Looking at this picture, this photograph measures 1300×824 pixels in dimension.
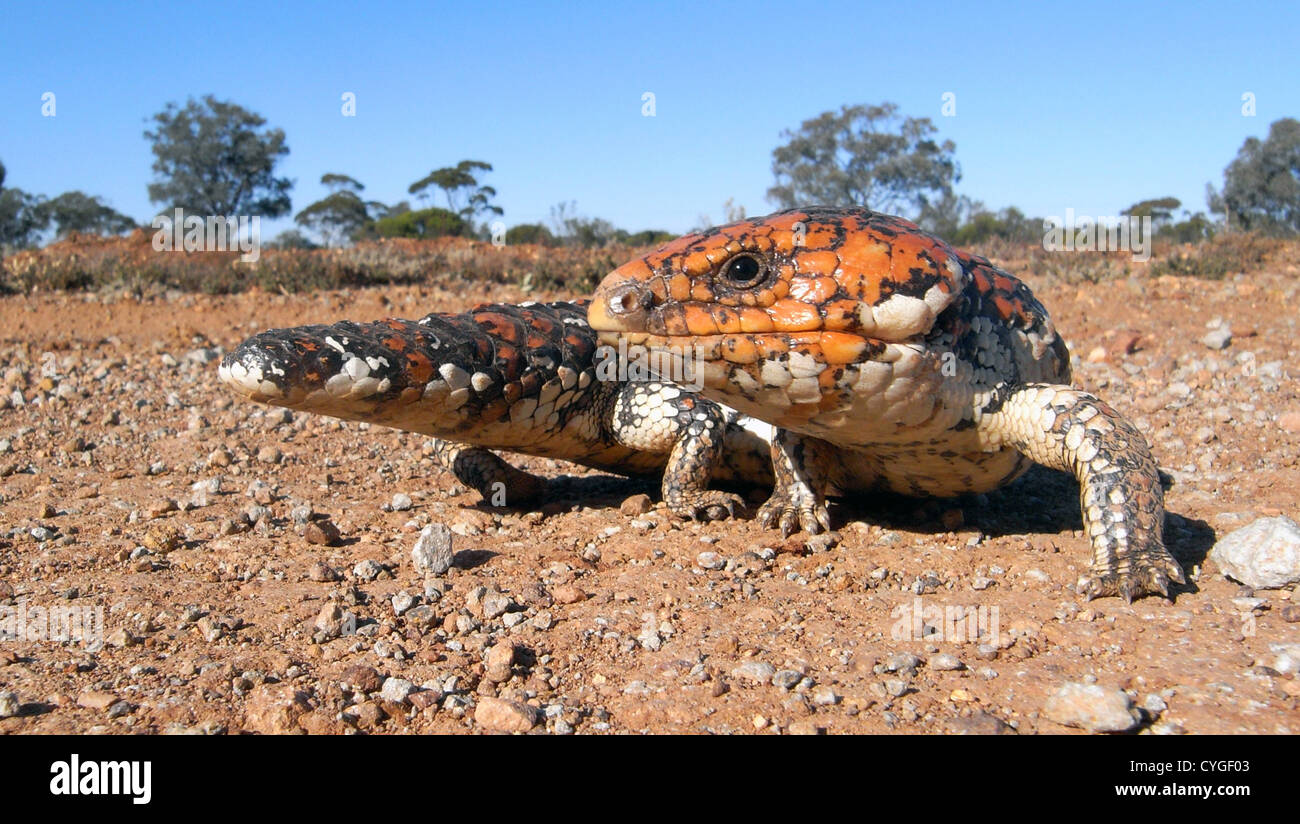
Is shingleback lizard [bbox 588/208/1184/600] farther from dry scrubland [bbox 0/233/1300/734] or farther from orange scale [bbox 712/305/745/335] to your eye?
dry scrubland [bbox 0/233/1300/734]

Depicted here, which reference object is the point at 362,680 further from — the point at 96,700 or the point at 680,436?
the point at 680,436

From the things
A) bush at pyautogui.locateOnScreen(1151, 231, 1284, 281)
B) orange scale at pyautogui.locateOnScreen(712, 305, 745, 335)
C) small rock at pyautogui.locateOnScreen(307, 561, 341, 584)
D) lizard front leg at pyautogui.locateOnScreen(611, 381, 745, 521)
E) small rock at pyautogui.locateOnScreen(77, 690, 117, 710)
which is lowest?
small rock at pyautogui.locateOnScreen(77, 690, 117, 710)

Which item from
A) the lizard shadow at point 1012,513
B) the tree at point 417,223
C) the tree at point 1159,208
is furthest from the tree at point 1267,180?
the lizard shadow at point 1012,513

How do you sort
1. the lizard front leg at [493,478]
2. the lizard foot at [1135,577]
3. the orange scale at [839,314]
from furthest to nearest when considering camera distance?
the lizard front leg at [493,478]
the lizard foot at [1135,577]
the orange scale at [839,314]

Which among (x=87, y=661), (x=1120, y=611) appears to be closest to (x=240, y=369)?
(x=87, y=661)

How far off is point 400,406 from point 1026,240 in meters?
22.1

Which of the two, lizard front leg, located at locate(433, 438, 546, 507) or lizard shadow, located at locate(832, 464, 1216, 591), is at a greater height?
lizard front leg, located at locate(433, 438, 546, 507)

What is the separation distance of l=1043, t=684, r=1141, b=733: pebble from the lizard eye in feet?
5.35

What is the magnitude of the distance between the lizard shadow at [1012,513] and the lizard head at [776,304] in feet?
5.14

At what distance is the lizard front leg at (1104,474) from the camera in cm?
346

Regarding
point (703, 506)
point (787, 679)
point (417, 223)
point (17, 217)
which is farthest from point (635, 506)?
point (17, 217)

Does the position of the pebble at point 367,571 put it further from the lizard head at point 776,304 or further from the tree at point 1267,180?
the tree at point 1267,180

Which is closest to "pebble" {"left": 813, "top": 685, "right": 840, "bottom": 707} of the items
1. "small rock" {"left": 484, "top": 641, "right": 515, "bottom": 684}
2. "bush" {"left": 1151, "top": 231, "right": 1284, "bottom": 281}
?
"small rock" {"left": 484, "top": 641, "right": 515, "bottom": 684}

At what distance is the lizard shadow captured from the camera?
14.2 ft
